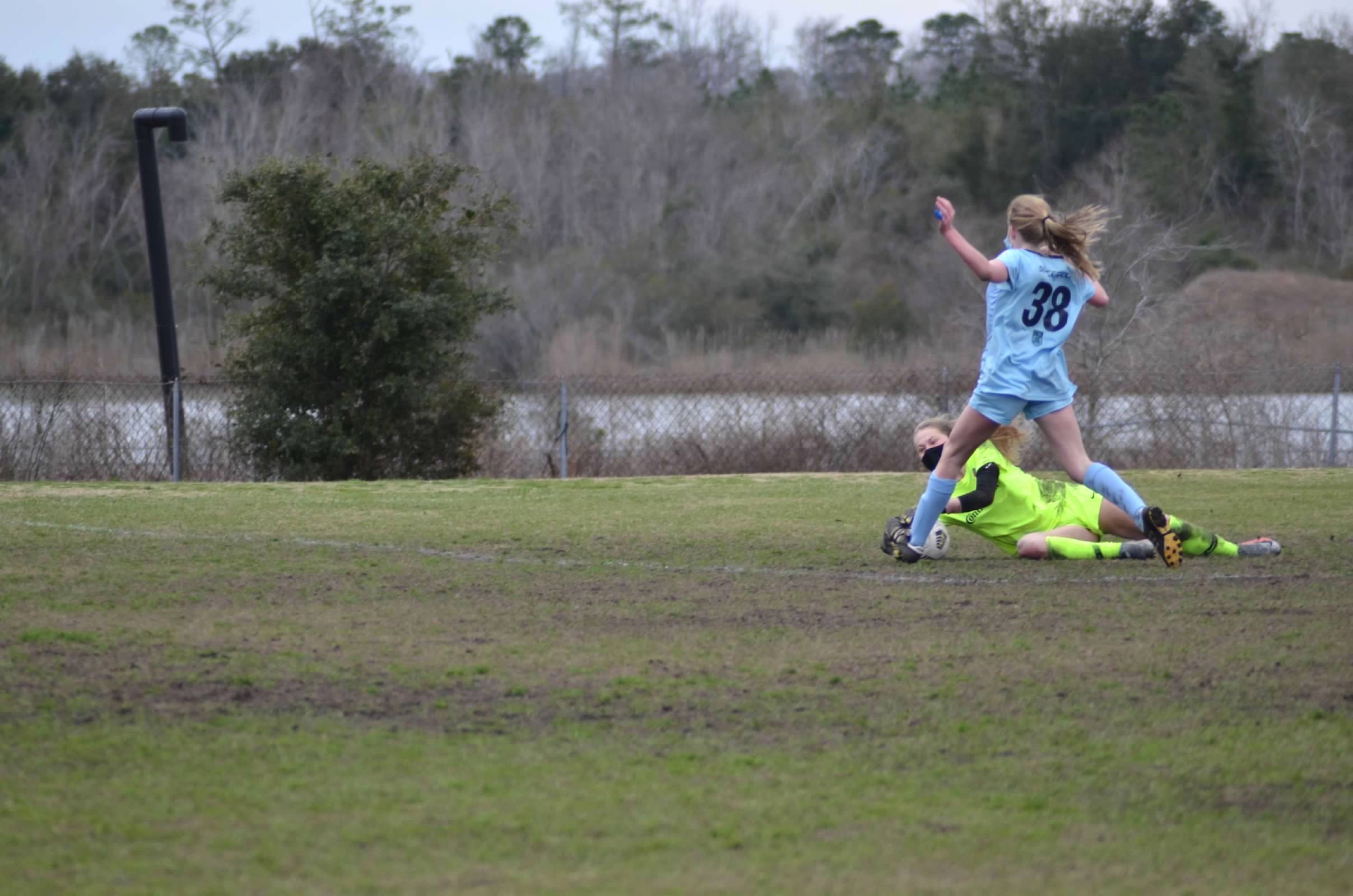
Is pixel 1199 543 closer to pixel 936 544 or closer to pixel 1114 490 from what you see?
pixel 1114 490

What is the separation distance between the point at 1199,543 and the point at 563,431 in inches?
383

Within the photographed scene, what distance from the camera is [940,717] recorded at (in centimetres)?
411

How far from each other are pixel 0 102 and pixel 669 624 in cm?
5719

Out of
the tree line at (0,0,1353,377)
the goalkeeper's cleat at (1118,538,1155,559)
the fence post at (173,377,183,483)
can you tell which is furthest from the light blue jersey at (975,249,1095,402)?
the tree line at (0,0,1353,377)

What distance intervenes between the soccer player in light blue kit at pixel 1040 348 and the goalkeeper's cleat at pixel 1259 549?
0.58 meters

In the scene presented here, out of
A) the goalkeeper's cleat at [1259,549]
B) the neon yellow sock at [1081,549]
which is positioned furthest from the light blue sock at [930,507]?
the goalkeeper's cleat at [1259,549]

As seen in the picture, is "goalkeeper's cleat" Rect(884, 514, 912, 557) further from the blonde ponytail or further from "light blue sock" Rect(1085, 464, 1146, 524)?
the blonde ponytail

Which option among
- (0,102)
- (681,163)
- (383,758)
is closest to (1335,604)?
(383,758)

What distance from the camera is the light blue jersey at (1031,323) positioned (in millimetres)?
6547

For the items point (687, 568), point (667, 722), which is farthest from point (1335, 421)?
point (667, 722)

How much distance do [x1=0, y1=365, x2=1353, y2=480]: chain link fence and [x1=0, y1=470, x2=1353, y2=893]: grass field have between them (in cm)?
884

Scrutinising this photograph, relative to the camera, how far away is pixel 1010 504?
7359 mm

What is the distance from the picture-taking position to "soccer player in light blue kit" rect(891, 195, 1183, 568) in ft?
21.5

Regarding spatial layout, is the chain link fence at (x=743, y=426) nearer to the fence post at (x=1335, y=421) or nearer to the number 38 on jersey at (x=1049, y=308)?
the fence post at (x=1335, y=421)
